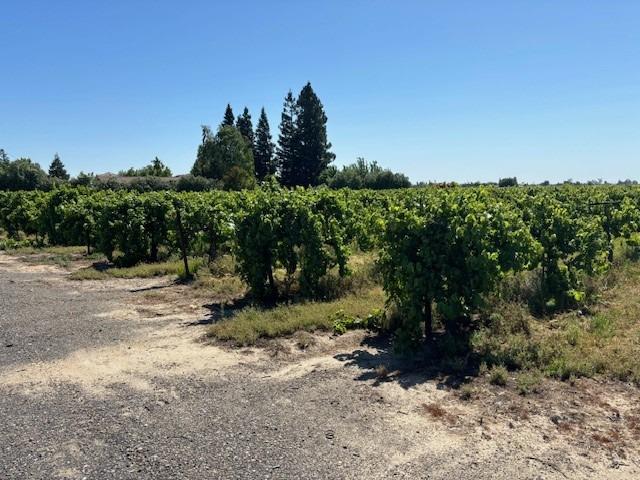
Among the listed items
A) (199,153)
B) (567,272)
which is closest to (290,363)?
(567,272)

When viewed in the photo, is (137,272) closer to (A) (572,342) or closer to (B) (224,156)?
(A) (572,342)

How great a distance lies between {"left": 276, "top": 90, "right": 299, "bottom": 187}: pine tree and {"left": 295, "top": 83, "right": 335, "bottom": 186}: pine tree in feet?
1.99

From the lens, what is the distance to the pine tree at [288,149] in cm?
6384

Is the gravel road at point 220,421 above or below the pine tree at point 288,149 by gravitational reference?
below

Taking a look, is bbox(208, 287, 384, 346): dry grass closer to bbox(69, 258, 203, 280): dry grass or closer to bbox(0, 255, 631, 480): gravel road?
bbox(0, 255, 631, 480): gravel road

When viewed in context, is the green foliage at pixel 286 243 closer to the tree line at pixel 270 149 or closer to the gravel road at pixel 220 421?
the gravel road at pixel 220 421

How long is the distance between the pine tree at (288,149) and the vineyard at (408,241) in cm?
4752

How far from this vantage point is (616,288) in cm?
856

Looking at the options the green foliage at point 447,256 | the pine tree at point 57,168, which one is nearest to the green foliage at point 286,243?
the green foliage at point 447,256

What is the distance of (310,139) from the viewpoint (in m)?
63.2

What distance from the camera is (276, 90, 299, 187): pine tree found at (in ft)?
209

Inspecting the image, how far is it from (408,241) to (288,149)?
58905 millimetres

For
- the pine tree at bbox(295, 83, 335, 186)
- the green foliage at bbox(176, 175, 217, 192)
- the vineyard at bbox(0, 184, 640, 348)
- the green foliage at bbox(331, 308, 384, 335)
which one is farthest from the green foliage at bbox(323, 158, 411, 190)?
the green foliage at bbox(331, 308, 384, 335)

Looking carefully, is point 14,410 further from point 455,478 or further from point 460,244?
point 460,244
